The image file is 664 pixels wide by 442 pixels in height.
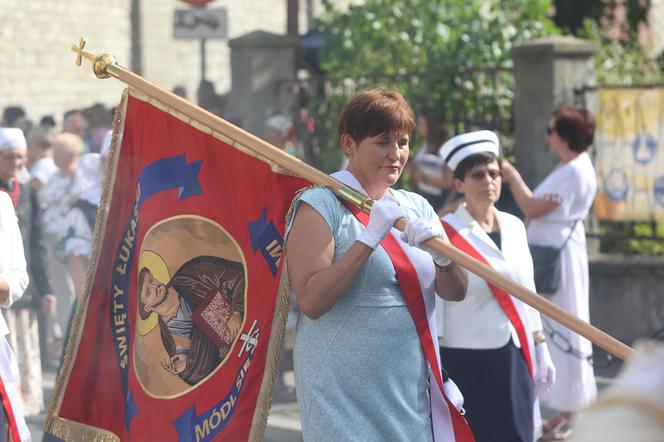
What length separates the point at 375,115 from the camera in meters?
4.24

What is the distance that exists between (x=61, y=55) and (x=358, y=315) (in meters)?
17.5

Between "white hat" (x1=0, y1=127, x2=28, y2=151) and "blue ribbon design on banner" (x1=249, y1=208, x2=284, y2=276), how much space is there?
2538 millimetres

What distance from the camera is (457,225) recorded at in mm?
5734

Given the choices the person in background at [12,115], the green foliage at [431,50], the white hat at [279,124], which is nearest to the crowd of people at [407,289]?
the green foliage at [431,50]

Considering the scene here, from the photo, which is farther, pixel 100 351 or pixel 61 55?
pixel 61 55

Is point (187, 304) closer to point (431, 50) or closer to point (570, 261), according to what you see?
point (570, 261)

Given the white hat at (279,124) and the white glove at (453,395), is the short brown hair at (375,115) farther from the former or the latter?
the white hat at (279,124)

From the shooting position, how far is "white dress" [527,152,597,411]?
26.6ft

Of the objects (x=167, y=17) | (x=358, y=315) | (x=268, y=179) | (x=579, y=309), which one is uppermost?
(x=167, y=17)

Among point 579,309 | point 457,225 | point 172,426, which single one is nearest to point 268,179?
point 172,426

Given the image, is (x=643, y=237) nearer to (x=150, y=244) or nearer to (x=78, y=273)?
(x=78, y=273)

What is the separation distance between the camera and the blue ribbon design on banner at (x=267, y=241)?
4.55 meters

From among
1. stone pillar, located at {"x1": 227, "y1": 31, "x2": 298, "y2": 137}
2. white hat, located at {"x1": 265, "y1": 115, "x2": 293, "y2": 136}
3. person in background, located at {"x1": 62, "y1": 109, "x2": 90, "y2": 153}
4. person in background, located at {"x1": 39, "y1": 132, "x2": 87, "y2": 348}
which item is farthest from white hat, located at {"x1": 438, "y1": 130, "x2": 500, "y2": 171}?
person in background, located at {"x1": 62, "y1": 109, "x2": 90, "y2": 153}

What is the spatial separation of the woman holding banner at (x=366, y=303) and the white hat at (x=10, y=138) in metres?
2.91
